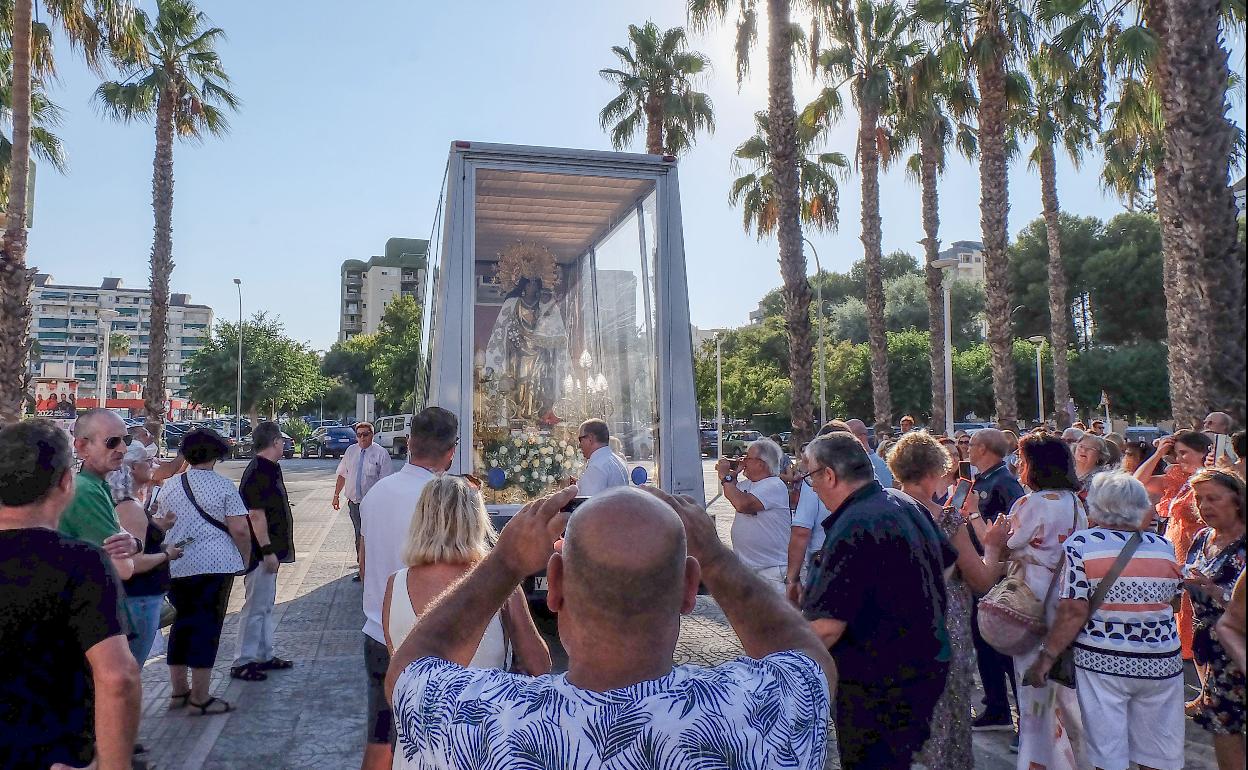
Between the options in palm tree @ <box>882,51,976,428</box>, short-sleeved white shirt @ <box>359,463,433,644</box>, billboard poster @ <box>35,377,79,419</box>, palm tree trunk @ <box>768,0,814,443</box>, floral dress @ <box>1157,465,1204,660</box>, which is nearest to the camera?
short-sleeved white shirt @ <box>359,463,433,644</box>

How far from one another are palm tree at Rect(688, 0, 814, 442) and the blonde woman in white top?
10.7 meters

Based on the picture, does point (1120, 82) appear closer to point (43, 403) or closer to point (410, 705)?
point (410, 705)

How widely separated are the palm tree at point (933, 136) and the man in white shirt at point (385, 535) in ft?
48.5

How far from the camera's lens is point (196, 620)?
5.79 metres

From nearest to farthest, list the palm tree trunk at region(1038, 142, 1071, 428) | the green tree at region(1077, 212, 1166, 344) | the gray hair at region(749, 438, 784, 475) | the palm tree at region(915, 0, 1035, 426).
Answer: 1. the gray hair at region(749, 438, 784, 475)
2. the palm tree at region(915, 0, 1035, 426)
3. the palm tree trunk at region(1038, 142, 1071, 428)
4. the green tree at region(1077, 212, 1166, 344)

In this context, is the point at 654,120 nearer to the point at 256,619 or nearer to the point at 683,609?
the point at 256,619

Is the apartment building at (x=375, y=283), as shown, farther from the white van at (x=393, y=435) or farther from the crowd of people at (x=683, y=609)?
the crowd of people at (x=683, y=609)

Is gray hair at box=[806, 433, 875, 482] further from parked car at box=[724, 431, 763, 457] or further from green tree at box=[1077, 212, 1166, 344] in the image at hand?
green tree at box=[1077, 212, 1166, 344]

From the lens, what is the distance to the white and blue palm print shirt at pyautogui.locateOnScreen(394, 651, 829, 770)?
142cm

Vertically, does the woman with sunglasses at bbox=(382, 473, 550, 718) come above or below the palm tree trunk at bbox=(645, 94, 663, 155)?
below

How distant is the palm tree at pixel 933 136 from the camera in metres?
17.6

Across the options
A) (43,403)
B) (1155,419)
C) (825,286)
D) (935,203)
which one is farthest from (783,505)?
(825,286)

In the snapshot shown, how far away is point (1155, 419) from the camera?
133ft

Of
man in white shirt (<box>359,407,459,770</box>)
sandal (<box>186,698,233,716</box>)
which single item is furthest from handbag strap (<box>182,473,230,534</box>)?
man in white shirt (<box>359,407,459,770</box>)
